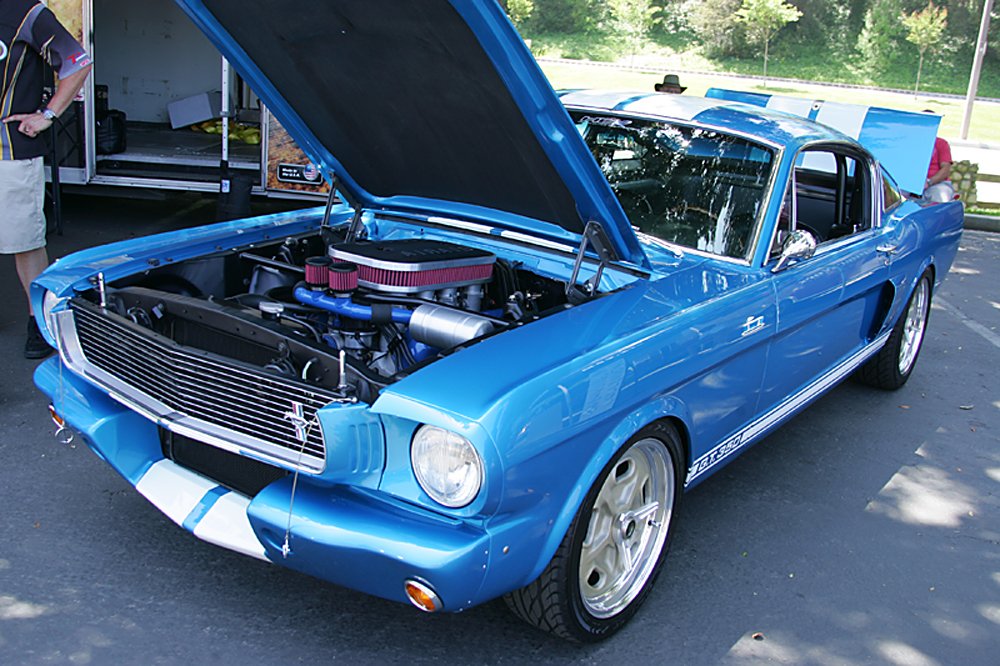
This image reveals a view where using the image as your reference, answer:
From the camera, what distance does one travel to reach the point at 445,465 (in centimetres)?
231

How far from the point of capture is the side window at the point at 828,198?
3732 mm

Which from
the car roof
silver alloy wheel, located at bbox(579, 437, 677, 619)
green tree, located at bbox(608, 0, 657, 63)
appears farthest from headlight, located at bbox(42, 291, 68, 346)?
green tree, located at bbox(608, 0, 657, 63)

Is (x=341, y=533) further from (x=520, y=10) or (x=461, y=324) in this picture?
(x=520, y=10)

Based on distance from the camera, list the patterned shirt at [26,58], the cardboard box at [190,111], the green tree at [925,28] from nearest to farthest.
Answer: the patterned shirt at [26,58], the cardboard box at [190,111], the green tree at [925,28]

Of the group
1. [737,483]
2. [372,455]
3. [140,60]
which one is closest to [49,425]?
[372,455]

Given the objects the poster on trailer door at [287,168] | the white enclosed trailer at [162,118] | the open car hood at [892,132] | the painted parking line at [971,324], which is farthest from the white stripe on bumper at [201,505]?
the painted parking line at [971,324]

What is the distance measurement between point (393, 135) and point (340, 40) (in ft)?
1.68

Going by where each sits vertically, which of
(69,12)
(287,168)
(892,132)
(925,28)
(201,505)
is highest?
(925,28)

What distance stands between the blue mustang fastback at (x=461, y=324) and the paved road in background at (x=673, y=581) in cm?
33

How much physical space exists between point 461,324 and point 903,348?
11.7 feet

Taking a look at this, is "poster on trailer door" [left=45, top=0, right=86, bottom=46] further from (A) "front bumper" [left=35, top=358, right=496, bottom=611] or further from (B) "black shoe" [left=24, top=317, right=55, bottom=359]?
(A) "front bumper" [left=35, top=358, right=496, bottom=611]

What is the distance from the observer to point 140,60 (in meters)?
11.1

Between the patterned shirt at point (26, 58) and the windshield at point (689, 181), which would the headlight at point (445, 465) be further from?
the patterned shirt at point (26, 58)

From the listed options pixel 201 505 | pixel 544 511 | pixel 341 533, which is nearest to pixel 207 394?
pixel 201 505
